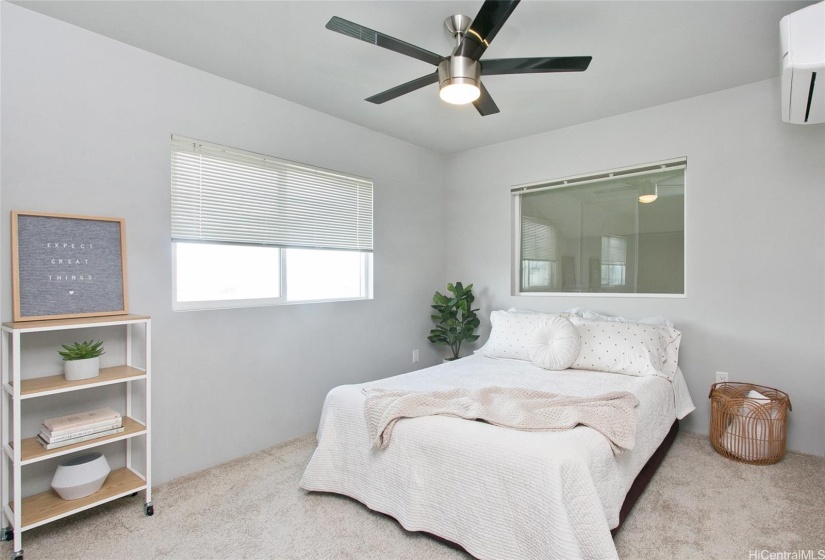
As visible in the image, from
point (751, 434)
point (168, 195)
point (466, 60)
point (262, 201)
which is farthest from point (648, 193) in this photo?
point (168, 195)

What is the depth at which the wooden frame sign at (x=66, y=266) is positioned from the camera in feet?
6.65

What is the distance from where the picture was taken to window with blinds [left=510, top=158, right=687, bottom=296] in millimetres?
3359

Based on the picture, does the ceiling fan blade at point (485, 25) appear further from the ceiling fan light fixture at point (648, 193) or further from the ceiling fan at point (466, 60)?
the ceiling fan light fixture at point (648, 193)

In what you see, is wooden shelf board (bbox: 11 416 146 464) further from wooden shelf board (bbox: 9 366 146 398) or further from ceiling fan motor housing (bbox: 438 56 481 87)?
ceiling fan motor housing (bbox: 438 56 481 87)

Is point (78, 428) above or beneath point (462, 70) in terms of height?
beneath

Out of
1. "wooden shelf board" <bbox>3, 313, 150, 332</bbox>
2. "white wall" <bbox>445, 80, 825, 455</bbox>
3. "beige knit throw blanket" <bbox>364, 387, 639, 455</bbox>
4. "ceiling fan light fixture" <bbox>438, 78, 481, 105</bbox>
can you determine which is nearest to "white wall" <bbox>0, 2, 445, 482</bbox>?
"wooden shelf board" <bbox>3, 313, 150, 332</bbox>

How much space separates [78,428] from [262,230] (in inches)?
60.6

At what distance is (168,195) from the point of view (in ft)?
8.42

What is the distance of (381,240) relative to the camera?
3.87 metres

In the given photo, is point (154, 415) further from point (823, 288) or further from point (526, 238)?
point (823, 288)

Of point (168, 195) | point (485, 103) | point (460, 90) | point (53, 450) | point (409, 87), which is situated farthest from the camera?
point (168, 195)

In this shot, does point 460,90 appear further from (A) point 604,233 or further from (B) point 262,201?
(A) point 604,233

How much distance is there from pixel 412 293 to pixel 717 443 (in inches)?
103

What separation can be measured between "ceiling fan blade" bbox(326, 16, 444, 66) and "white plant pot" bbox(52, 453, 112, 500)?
7.58 ft
